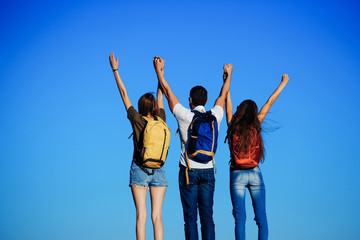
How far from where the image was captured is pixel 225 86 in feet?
31.4

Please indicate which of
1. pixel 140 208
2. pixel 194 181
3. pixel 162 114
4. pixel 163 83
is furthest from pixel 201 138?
pixel 140 208

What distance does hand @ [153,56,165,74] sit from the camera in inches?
379

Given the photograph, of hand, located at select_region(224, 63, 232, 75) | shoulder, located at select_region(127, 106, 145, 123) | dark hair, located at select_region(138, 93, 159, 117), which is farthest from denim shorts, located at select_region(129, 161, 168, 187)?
hand, located at select_region(224, 63, 232, 75)

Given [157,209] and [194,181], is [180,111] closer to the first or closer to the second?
[194,181]

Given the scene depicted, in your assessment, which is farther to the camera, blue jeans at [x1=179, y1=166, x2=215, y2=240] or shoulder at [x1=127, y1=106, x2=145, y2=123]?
shoulder at [x1=127, y1=106, x2=145, y2=123]

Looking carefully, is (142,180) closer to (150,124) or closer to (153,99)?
(150,124)

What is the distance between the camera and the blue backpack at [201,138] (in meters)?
8.56

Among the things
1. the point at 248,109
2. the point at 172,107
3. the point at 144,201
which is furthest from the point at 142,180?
the point at 248,109

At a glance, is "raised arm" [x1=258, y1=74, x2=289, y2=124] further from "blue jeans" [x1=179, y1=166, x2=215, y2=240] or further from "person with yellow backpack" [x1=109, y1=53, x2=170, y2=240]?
"person with yellow backpack" [x1=109, y1=53, x2=170, y2=240]

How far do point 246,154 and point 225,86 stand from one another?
1606 millimetres

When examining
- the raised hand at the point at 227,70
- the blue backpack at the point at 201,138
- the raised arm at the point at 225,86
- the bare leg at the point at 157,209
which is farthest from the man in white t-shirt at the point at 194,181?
the raised hand at the point at 227,70

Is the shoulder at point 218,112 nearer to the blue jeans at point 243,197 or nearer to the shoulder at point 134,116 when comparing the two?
the blue jeans at point 243,197

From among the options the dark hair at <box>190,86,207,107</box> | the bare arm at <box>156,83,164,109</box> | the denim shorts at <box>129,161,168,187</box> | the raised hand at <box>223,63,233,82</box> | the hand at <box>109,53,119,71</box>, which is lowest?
the denim shorts at <box>129,161,168,187</box>

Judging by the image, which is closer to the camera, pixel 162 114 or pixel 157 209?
pixel 157 209
